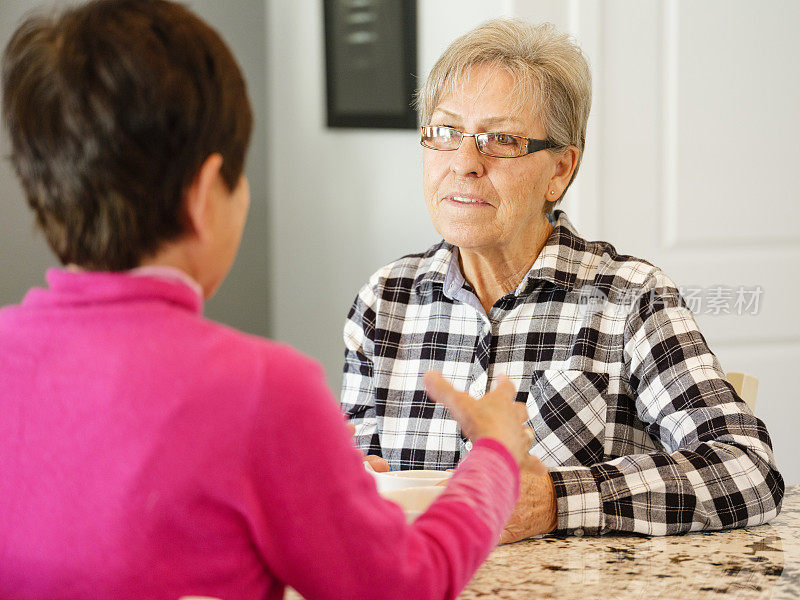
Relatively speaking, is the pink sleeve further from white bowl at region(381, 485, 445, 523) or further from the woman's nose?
the woman's nose

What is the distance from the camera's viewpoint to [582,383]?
138cm

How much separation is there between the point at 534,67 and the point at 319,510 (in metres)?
1.11

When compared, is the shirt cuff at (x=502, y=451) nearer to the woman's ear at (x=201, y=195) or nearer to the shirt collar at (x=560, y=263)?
the woman's ear at (x=201, y=195)

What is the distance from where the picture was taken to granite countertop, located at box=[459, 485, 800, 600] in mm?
810

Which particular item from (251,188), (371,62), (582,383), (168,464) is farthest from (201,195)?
(251,188)

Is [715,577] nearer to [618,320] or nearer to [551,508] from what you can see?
[551,508]

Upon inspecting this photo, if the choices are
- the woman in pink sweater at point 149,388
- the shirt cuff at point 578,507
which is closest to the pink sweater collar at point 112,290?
the woman in pink sweater at point 149,388

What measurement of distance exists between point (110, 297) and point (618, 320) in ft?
3.20

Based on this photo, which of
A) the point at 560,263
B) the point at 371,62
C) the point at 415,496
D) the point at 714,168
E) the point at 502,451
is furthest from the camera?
the point at 371,62

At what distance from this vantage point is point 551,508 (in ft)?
3.42

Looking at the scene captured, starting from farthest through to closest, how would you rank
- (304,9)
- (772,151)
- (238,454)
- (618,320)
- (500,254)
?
(304,9), (772,151), (500,254), (618,320), (238,454)

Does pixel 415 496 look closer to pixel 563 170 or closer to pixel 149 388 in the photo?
pixel 149 388

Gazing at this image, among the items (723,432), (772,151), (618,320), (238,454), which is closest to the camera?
(238,454)

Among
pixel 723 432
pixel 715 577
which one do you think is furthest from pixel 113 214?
pixel 723 432
